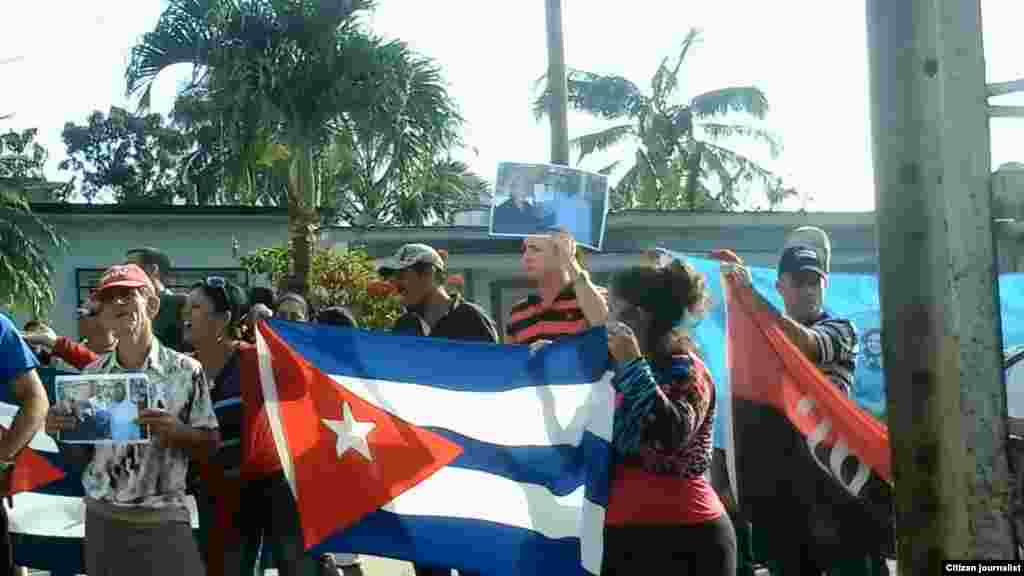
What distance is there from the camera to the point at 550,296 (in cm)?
627

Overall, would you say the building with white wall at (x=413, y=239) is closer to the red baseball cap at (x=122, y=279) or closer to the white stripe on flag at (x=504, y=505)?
the white stripe on flag at (x=504, y=505)

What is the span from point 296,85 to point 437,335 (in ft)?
47.2

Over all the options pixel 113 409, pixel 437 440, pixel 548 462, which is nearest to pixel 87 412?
pixel 113 409

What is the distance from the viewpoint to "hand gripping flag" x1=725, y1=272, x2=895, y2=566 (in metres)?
5.79

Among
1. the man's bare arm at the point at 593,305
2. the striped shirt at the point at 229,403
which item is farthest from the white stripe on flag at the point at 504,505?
the striped shirt at the point at 229,403

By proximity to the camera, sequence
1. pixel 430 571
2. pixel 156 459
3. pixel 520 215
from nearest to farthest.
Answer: pixel 156 459 → pixel 430 571 → pixel 520 215

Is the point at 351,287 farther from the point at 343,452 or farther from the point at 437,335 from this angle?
the point at 343,452

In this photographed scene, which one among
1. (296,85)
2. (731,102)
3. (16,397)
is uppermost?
(731,102)

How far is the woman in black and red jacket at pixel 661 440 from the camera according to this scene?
14.4 feet

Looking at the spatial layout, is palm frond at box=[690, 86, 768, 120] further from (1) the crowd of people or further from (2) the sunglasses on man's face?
(2) the sunglasses on man's face

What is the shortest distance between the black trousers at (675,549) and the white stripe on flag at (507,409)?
15.7 inches

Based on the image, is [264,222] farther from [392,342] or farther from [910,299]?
[910,299]

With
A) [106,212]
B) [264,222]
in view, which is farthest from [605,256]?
[106,212]

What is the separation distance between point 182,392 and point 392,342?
1.04m
